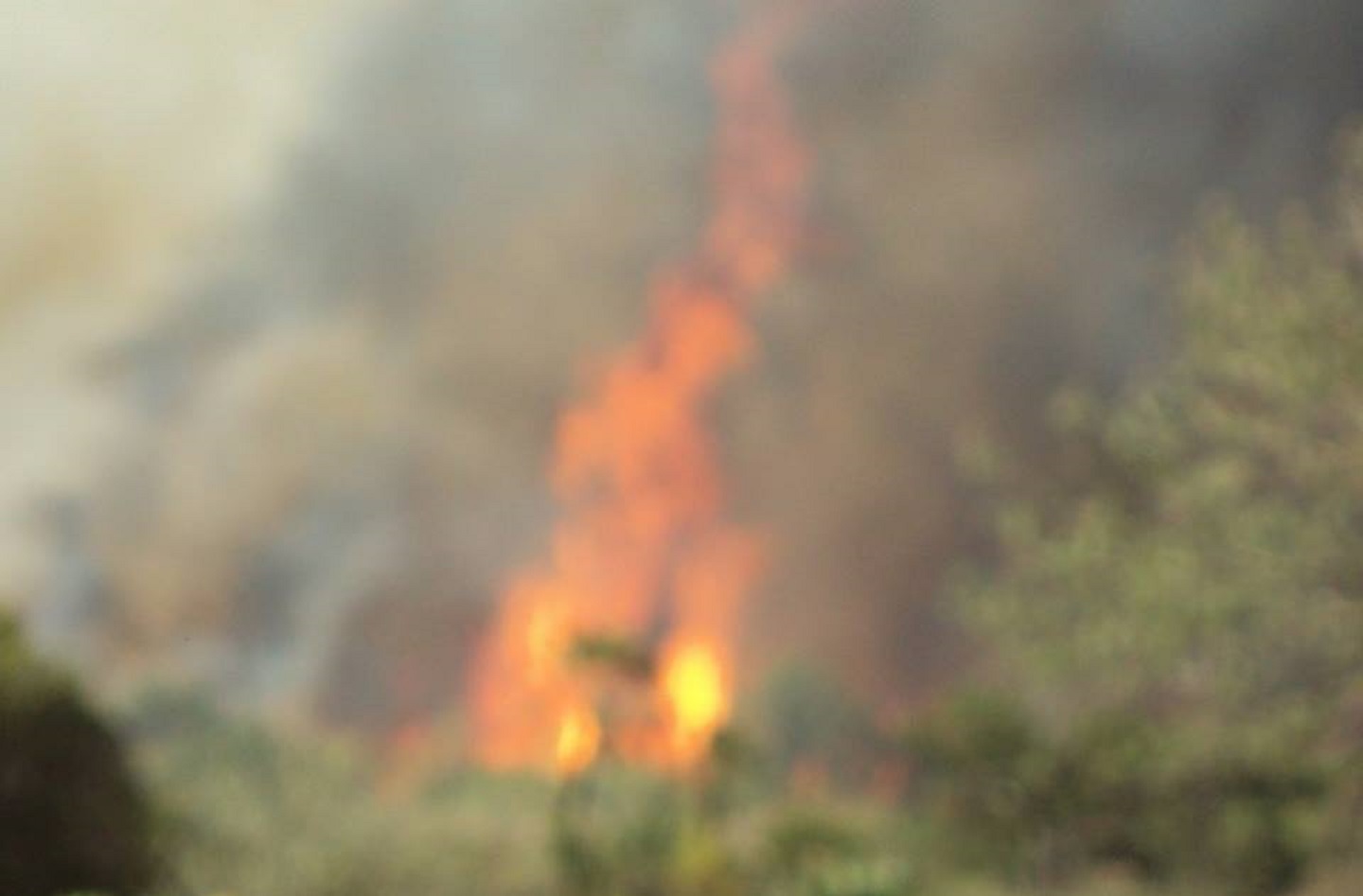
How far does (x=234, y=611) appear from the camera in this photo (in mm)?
24906

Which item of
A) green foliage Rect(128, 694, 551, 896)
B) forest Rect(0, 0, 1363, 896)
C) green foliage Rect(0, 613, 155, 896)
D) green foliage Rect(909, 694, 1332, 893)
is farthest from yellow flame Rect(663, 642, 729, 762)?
green foliage Rect(0, 613, 155, 896)

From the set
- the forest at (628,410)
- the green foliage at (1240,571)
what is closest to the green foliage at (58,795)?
the forest at (628,410)

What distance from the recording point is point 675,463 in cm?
3006

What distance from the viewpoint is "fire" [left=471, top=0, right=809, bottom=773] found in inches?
1048

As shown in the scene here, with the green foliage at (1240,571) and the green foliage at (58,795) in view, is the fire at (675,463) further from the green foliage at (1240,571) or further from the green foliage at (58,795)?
the green foliage at (58,795)

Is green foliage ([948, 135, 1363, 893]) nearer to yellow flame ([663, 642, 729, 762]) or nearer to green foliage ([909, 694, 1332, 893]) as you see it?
green foliage ([909, 694, 1332, 893])

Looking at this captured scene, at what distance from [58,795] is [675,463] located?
824 inches

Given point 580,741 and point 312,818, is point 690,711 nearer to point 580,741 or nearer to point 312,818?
point 580,741

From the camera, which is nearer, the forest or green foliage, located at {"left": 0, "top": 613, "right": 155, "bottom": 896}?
green foliage, located at {"left": 0, "top": 613, "right": 155, "bottom": 896}

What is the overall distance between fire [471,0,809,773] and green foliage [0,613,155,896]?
604 inches

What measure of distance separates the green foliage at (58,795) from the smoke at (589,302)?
43.7 ft

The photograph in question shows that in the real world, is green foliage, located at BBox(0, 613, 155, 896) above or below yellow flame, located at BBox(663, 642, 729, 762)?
below

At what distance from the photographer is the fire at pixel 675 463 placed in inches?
1048

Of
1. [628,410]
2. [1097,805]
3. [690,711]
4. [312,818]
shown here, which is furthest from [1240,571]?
[628,410]
